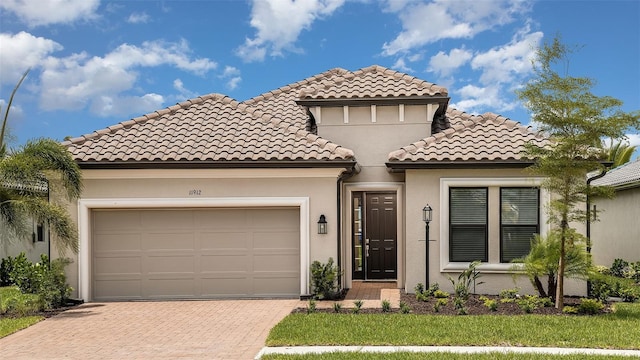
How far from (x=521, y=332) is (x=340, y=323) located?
2978mm

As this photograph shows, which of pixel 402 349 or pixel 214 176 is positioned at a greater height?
pixel 214 176

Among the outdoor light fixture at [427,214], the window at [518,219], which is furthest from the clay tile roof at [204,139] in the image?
the window at [518,219]

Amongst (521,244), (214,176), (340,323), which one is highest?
(214,176)

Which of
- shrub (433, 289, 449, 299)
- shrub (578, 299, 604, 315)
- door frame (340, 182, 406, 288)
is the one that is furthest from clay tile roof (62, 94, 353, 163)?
shrub (578, 299, 604, 315)

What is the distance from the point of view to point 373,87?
52.1 ft

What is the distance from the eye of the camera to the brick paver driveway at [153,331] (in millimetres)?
9133

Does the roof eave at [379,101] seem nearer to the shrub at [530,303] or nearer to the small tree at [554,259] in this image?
the small tree at [554,259]

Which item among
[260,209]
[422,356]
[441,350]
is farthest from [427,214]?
[422,356]

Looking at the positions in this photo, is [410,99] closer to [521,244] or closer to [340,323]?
[521,244]

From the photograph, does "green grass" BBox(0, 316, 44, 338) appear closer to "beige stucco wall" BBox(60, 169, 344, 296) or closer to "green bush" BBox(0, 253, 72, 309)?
"green bush" BBox(0, 253, 72, 309)

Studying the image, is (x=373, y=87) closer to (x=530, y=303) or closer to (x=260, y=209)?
(x=260, y=209)

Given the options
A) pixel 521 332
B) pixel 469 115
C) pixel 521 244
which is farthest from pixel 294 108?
pixel 521 332

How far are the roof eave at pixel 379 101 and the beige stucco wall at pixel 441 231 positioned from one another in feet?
6.73

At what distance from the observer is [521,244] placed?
14.1 metres
